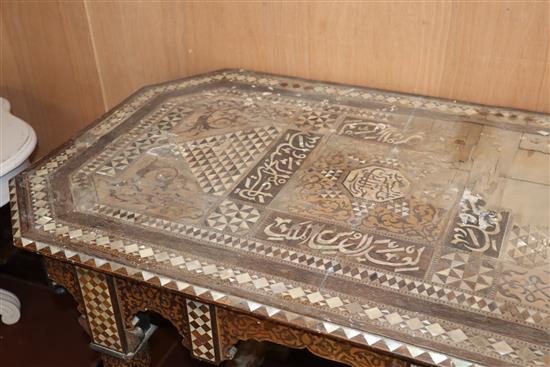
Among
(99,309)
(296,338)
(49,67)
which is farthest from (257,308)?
(49,67)

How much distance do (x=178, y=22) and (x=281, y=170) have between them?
64 centimetres

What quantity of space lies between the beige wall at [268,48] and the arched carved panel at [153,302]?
2.47ft

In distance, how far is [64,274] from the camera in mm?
1223

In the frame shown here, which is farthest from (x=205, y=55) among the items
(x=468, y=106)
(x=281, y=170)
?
(x=468, y=106)

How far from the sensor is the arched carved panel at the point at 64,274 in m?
1.21

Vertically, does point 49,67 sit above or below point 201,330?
above

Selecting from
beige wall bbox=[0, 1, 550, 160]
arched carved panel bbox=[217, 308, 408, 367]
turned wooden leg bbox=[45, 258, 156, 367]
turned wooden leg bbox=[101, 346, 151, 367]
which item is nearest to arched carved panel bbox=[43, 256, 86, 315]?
turned wooden leg bbox=[45, 258, 156, 367]

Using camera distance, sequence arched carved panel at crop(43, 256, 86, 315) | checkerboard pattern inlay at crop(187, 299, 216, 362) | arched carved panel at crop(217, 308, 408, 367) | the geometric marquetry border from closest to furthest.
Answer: the geometric marquetry border < arched carved panel at crop(217, 308, 408, 367) < checkerboard pattern inlay at crop(187, 299, 216, 362) < arched carved panel at crop(43, 256, 86, 315)

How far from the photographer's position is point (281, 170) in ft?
4.26

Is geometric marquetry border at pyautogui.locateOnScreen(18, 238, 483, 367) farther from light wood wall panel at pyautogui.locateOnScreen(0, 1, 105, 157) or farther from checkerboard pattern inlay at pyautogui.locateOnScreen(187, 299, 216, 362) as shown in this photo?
light wood wall panel at pyautogui.locateOnScreen(0, 1, 105, 157)

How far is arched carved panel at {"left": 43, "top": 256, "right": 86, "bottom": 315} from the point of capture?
47.6 inches

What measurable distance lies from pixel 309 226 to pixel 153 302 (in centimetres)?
31

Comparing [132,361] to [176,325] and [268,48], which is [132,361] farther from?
[268,48]

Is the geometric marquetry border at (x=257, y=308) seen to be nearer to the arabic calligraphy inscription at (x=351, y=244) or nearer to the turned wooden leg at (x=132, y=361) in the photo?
the arabic calligraphy inscription at (x=351, y=244)
